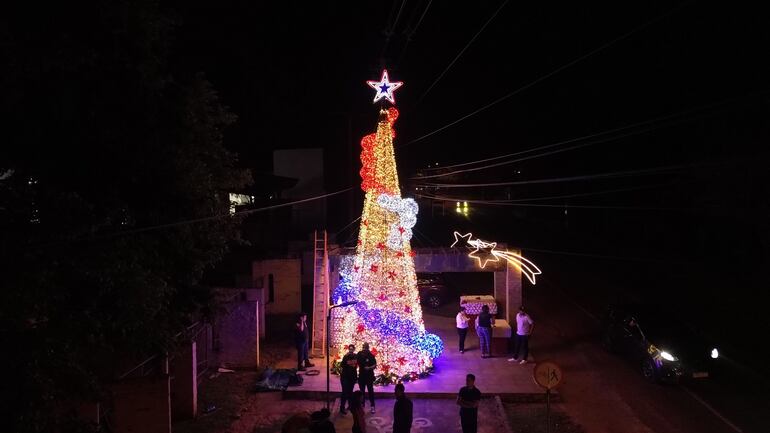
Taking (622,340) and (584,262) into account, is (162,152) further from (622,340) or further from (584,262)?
(584,262)

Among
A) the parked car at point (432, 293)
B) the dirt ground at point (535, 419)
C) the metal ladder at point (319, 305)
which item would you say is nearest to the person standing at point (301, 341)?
the metal ladder at point (319, 305)

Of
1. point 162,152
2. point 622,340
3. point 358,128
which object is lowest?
point 622,340

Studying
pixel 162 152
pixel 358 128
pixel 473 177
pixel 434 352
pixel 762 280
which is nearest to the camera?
pixel 162 152

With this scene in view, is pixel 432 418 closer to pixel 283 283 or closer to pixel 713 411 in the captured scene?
pixel 713 411

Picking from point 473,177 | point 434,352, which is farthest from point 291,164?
point 473,177

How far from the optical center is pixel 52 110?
6.15 metres

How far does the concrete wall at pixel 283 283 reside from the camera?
20.2m

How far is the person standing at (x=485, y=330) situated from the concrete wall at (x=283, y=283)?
7.40 m

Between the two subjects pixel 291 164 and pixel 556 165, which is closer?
pixel 291 164

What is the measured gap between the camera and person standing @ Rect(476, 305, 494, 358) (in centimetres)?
1559

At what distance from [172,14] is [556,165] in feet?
123

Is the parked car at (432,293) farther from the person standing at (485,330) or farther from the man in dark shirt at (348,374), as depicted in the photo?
the man in dark shirt at (348,374)

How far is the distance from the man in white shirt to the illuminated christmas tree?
127 inches

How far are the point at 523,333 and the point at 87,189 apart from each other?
11.7 meters
